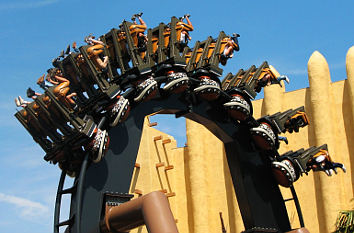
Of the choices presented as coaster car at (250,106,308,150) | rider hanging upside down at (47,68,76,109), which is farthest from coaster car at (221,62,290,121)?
rider hanging upside down at (47,68,76,109)

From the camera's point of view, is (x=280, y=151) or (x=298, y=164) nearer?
(x=298, y=164)

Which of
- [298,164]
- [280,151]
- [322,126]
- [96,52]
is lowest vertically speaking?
[298,164]

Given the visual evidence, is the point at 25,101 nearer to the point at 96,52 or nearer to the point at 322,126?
the point at 96,52

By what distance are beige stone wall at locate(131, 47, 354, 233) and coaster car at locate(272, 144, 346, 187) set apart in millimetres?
9656

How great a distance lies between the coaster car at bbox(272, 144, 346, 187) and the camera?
12305 millimetres

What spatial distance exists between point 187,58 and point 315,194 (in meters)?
12.7

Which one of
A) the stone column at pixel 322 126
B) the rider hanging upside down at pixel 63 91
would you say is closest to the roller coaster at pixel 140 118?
the rider hanging upside down at pixel 63 91

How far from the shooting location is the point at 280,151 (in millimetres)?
23453

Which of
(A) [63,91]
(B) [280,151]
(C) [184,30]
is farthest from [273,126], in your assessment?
(B) [280,151]

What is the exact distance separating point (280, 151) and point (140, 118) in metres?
13.9

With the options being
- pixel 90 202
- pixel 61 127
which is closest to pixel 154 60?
pixel 61 127

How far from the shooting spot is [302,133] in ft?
77.1

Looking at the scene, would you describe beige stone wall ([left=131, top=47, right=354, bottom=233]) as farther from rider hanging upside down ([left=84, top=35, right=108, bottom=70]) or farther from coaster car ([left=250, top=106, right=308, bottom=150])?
rider hanging upside down ([left=84, top=35, right=108, bottom=70])

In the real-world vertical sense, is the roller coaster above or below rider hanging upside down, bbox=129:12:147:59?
below
